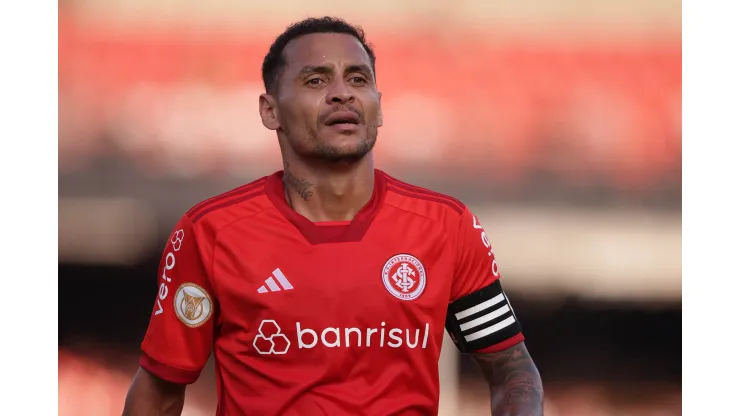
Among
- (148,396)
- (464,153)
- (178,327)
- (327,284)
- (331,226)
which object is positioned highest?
(464,153)

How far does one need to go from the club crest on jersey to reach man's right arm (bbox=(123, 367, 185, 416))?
1.99 ft

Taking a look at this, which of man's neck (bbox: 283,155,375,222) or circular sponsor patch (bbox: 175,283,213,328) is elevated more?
man's neck (bbox: 283,155,375,222)

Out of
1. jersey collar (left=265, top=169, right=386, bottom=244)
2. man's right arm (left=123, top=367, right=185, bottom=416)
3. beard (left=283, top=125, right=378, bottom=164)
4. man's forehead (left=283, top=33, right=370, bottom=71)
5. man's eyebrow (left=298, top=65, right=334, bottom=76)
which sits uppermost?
man's forehead (left=283, top=33, right=370, bottom=71)

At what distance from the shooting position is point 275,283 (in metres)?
2.00

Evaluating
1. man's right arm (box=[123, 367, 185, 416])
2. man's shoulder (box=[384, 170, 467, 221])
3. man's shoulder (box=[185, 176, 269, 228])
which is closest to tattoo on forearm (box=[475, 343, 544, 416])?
man's shoulder (box=[384, 170, 467, 221])

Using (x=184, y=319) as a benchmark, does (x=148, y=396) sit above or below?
below

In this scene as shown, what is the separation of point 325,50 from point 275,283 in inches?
23.0

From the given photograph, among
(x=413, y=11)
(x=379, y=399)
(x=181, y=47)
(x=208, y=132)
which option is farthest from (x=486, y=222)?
(x=379, y=399)

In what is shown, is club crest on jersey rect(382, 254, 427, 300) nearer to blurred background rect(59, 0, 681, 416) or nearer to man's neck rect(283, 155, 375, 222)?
man's neck rect(283, 155, 375, 222)

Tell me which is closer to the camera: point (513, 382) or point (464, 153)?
point (513, 382)

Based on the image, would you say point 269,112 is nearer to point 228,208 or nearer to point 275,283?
point 228,208

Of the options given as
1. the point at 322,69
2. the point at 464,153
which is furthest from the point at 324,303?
the point at 464,153

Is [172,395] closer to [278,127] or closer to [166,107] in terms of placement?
[278,127]

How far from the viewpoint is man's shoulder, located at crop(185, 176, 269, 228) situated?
2.09 metres
